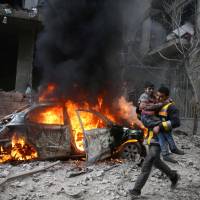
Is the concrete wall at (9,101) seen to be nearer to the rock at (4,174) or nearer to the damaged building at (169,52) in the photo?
the rock at (4,174)

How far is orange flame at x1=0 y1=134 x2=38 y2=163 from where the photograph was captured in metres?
6.82

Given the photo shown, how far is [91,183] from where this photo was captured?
19.5 ft

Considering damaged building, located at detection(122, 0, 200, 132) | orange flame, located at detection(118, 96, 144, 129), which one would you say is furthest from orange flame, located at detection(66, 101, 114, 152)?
damaged building, located at detection(122, 0, 200, 132)

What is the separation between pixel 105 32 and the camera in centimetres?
1074

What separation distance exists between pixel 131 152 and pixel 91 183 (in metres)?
2.01

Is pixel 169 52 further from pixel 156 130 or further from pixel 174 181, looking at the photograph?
pixel 156 130

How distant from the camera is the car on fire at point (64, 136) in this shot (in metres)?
6.98

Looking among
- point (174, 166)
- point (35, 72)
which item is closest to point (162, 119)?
point (174, 166)

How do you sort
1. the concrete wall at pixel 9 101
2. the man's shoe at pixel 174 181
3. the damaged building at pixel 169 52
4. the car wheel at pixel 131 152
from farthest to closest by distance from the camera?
the damaged building at pixel 169 52, the concrete wall at pixel 9 101, the car wheel at pixel 131 152, the man's shoe at pixel 174 181

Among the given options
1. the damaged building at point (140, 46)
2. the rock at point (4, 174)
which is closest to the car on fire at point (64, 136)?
the rock at point (4, 174)

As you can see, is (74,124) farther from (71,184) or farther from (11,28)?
(11,28)

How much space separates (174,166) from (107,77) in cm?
426

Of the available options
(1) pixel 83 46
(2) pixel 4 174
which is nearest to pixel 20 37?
(1) pixel 83 46

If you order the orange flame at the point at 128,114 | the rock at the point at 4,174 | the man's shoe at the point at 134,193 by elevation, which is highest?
the orange flame at the point at 128,114
